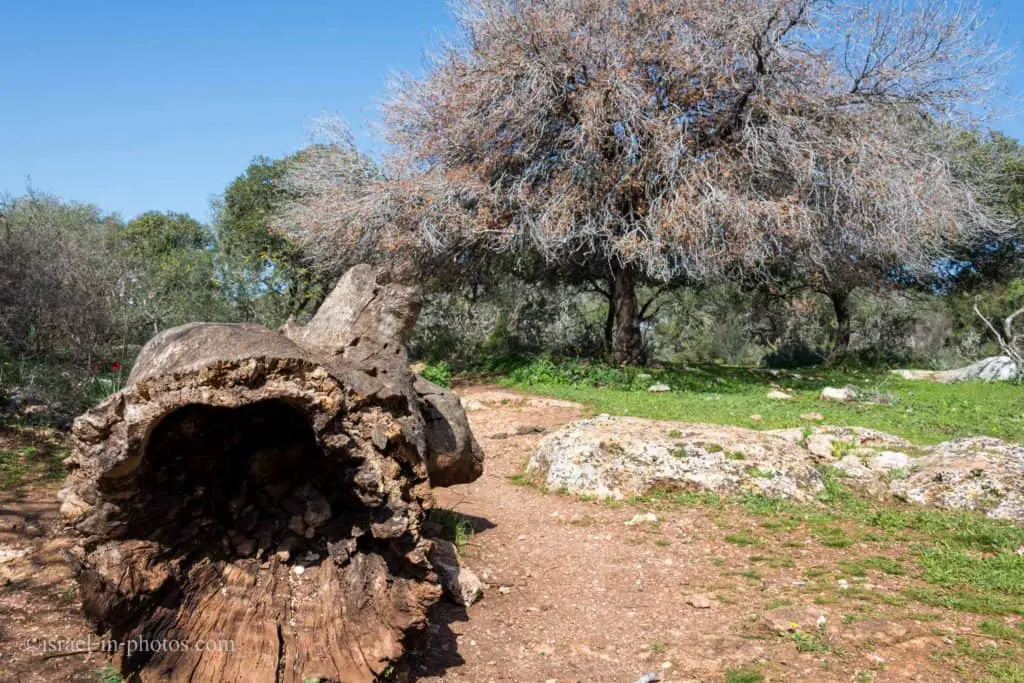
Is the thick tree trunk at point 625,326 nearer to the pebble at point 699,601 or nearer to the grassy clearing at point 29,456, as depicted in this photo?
the grassy clearing at point 29,456

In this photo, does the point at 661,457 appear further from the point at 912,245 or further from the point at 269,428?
the point at 912,245

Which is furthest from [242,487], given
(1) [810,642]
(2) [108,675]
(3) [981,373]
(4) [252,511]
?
(3) [981,373]

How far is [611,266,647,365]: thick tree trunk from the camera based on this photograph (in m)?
15.4

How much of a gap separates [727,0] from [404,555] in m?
12.7

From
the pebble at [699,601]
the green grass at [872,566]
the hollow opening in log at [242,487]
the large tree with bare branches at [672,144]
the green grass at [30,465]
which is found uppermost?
the large tree with bare branches at [672,144]

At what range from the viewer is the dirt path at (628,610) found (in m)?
3.40

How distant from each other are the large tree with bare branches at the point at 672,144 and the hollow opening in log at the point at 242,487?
9.13 meters

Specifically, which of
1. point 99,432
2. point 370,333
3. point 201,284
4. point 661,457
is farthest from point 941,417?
point 201,284

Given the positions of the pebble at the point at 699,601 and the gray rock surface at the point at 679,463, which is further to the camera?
the gray rock surface at the point at 679,463

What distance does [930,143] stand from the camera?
1467 cm

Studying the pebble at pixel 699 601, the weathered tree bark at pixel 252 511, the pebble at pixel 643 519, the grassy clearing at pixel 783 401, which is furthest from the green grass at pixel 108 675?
the grassy clearing at pixel 783 401

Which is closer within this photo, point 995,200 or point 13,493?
point 13,493

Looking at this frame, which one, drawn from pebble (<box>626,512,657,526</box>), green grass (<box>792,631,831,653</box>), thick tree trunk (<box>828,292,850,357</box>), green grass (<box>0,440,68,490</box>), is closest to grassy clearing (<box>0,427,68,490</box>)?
green grass (<box>0,440,68,490</box>)

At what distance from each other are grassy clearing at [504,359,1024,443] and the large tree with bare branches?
7.00 feet
